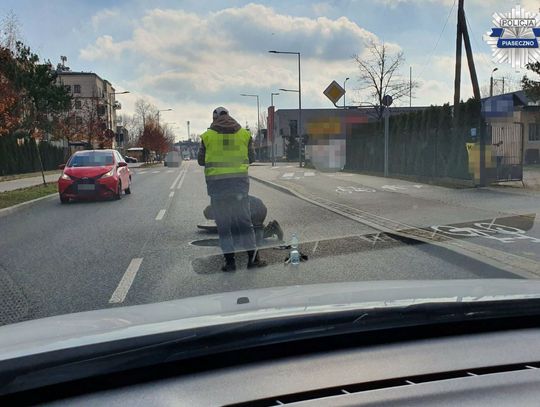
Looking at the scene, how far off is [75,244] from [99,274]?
259cm

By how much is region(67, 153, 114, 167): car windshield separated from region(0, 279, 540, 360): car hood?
15.3 m

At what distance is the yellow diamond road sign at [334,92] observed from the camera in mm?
24250

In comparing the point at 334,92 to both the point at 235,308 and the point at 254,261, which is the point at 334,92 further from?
the point at 235,308

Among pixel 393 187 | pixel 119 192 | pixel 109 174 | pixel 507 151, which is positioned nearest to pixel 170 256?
pixel 109 174

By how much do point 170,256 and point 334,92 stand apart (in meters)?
17.6

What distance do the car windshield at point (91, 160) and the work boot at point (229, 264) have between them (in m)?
11.5

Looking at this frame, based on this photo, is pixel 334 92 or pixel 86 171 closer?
pixel 86 171

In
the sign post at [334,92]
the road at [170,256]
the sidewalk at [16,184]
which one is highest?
the sign post at [334,92]

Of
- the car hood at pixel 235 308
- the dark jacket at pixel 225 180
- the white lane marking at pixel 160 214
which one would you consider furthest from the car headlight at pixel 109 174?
the car hood at pixel 235 308

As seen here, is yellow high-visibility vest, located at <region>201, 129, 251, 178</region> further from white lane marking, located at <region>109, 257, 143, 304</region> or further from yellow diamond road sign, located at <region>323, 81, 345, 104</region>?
yellow diamond road sign, located at <region>323, 81, 345, 104</region>

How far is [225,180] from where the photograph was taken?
7184mm

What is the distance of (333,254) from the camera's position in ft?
26.5

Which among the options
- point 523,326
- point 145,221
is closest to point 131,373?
point 523,326

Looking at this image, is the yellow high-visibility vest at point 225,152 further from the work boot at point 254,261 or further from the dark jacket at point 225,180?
the work boot at point 254,261
